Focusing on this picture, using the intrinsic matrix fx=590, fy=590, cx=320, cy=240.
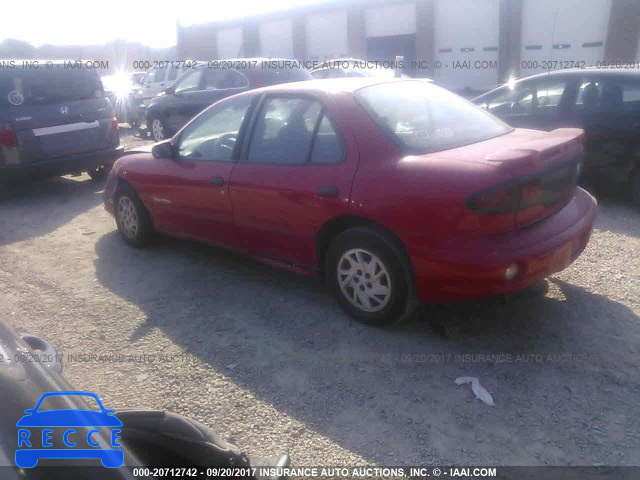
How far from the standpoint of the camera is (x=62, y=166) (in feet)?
26.5

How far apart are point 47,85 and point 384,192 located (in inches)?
249

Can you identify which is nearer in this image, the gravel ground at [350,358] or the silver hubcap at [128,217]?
the gravel ground at [350,358]

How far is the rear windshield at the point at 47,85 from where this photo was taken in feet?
25.0

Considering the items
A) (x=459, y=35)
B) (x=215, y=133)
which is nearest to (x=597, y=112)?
(x=215, y=133)

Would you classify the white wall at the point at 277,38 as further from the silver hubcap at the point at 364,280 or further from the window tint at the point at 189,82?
the silver hubcap at the point at 364,280

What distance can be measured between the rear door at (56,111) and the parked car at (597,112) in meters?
5.74

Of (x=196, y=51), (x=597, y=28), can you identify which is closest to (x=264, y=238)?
(x=597, y=28)

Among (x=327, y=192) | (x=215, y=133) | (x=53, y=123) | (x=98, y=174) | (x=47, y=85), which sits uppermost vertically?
(x=47, y=85)

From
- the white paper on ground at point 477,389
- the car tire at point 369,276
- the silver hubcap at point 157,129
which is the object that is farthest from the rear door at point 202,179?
the silver hubcap at point 157,129

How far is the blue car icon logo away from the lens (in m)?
1.28

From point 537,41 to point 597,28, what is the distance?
2.04m

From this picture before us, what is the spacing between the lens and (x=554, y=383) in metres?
3.19

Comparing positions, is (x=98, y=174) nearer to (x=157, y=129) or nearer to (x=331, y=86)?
(x=157, y=129)

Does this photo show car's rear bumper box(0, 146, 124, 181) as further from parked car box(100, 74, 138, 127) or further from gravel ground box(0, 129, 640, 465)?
parked car box(100, 74, 138, 127)
